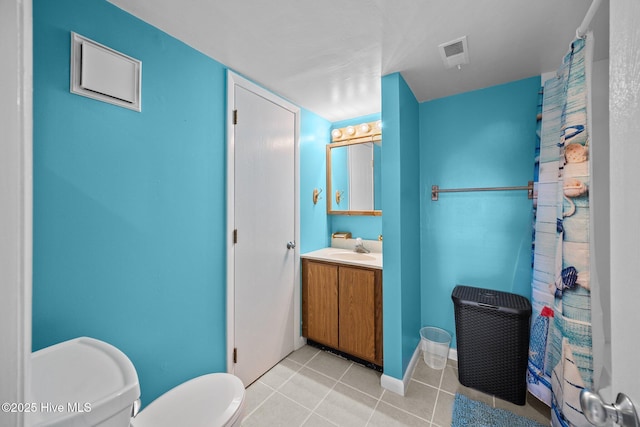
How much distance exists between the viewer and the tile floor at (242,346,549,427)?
1603mm

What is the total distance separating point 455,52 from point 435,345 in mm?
2234

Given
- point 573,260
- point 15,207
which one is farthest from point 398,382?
point 15,207

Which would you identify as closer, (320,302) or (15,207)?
(15,207)

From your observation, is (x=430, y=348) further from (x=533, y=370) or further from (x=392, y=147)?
(x=392, y=147)

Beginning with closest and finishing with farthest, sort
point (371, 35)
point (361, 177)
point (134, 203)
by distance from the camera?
point (134, 203)
point (371, 35)
point (361, 177)

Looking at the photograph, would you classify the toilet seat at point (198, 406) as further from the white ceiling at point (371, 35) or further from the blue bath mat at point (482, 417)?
the white ceiling at point (371, 35)

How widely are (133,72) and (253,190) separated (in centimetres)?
97

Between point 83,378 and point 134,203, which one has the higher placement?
point 134,203

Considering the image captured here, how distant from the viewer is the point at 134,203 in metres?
1.31

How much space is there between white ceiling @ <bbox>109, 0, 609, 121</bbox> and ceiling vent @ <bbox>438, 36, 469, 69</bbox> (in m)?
0.04

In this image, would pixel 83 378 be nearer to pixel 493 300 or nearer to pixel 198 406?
pixel 198 406

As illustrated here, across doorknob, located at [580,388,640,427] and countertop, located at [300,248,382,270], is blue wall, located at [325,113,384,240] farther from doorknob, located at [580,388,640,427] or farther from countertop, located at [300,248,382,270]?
doorknob, located at [580,388,640,427]

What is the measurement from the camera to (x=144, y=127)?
135cm

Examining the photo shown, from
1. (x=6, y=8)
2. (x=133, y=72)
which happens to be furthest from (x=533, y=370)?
(x=133, y=72)
